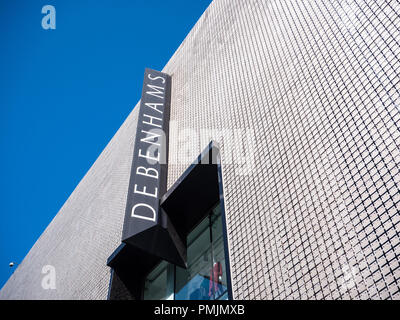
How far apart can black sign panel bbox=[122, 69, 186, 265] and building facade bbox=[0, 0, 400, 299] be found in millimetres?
282

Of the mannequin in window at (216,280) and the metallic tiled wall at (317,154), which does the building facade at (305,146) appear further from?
the mannequin in window at (216,280)

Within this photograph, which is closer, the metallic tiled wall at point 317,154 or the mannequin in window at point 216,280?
the metallic tiled wall at point 317,154

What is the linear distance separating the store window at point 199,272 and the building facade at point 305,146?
3.09 feet

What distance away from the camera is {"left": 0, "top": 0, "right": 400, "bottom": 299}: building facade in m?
3.14

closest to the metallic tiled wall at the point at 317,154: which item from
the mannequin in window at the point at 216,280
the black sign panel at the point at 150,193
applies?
the mannequin in window at the point at 216,280

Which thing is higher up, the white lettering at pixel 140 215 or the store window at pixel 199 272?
the white lettering at pixel 140 215

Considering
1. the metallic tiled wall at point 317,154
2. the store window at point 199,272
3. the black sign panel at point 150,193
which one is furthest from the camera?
the black sign panel at point 150,193

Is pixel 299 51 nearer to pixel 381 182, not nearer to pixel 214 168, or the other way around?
pixel 214 168

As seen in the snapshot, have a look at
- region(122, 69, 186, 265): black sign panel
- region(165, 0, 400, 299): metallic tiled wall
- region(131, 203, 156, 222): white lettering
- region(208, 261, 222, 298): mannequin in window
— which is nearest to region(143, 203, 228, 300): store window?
region(208, 261, 222, 298): mannequin in window

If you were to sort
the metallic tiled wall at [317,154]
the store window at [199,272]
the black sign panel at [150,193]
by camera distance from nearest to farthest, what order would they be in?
the metallic tiled wall at [317,154] → the store window at [199,272] → the black sign panel at [150,193]

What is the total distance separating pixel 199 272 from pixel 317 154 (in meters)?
2.90

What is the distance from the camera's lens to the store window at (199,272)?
5456mm

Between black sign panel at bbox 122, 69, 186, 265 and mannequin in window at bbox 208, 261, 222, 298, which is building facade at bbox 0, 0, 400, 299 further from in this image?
mannequin in window at bbox 208, 261, 222, 298

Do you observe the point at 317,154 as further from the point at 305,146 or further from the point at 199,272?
the point at 199,272
